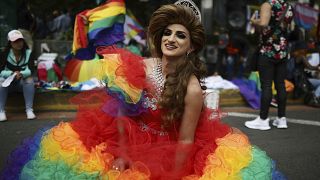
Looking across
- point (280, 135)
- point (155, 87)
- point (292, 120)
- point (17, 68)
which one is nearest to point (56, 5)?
point (17, 68)

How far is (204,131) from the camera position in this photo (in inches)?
97.5

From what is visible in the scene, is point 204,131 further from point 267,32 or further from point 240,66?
point 240,66

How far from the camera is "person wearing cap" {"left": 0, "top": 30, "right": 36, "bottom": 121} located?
19.1 feet

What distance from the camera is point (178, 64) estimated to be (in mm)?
2379

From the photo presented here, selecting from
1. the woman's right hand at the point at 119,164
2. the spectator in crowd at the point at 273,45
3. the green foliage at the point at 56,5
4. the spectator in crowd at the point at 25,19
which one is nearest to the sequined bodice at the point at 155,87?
the woman's right hand at the point at 119,164

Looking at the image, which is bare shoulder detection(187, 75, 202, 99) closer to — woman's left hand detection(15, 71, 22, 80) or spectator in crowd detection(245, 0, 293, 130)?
spectator in crowd detection(245, 0, 293, 130)

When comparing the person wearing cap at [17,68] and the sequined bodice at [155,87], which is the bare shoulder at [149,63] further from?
the person wearing cap at [17,68]

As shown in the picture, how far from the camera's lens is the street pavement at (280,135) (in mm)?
3998

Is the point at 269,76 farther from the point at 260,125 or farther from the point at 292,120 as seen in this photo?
the point at 292,120

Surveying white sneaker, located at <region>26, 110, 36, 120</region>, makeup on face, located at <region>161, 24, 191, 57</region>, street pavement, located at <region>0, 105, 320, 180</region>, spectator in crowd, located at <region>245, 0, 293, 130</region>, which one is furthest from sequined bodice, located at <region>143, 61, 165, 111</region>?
white sneaker, located at <region>26, 110, 36, 120</region>

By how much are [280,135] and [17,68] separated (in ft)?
12.0

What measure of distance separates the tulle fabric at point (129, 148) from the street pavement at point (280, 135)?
1.52 meters

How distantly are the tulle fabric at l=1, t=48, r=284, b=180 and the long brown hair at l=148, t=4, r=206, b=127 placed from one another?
0.31ft

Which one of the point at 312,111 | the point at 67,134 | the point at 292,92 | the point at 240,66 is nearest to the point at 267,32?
the point at 312,111
